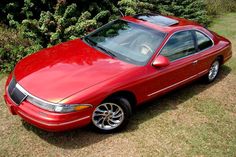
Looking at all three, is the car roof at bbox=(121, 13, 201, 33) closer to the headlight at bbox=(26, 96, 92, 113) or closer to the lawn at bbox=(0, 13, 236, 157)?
the lawn at bbox=(0, 13, 236, 157)

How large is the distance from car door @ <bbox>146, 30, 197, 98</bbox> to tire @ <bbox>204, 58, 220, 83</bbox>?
818 millimetres

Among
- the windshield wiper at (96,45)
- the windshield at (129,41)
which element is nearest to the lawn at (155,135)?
the windshield at (129,41)

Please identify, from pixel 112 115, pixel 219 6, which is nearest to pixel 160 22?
pixel 112 115

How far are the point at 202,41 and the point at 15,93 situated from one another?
406 cm

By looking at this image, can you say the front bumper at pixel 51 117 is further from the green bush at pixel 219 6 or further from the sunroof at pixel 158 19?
the green bush at pixel 219 6

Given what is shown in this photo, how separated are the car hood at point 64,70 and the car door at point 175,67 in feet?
2.02

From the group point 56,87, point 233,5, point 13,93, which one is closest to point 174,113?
point 56,87

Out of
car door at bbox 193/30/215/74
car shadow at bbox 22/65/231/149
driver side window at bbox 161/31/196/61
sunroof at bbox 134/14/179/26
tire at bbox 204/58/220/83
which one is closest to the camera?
car shadow at bbox 22/65/231/149

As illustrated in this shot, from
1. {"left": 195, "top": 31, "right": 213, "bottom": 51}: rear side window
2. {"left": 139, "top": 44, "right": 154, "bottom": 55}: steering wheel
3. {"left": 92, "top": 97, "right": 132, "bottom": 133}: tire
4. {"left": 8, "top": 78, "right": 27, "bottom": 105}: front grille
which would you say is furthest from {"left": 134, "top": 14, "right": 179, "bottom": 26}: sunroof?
{"left": 8, "top": 78, "right": 27, "bottom": 105}: front grille

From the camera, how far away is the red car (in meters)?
5.13

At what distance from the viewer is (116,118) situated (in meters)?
5.82

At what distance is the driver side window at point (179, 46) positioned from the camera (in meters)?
6.45

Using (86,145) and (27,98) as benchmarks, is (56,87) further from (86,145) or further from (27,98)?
(86,145)

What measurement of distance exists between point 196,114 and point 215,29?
6.88 m
